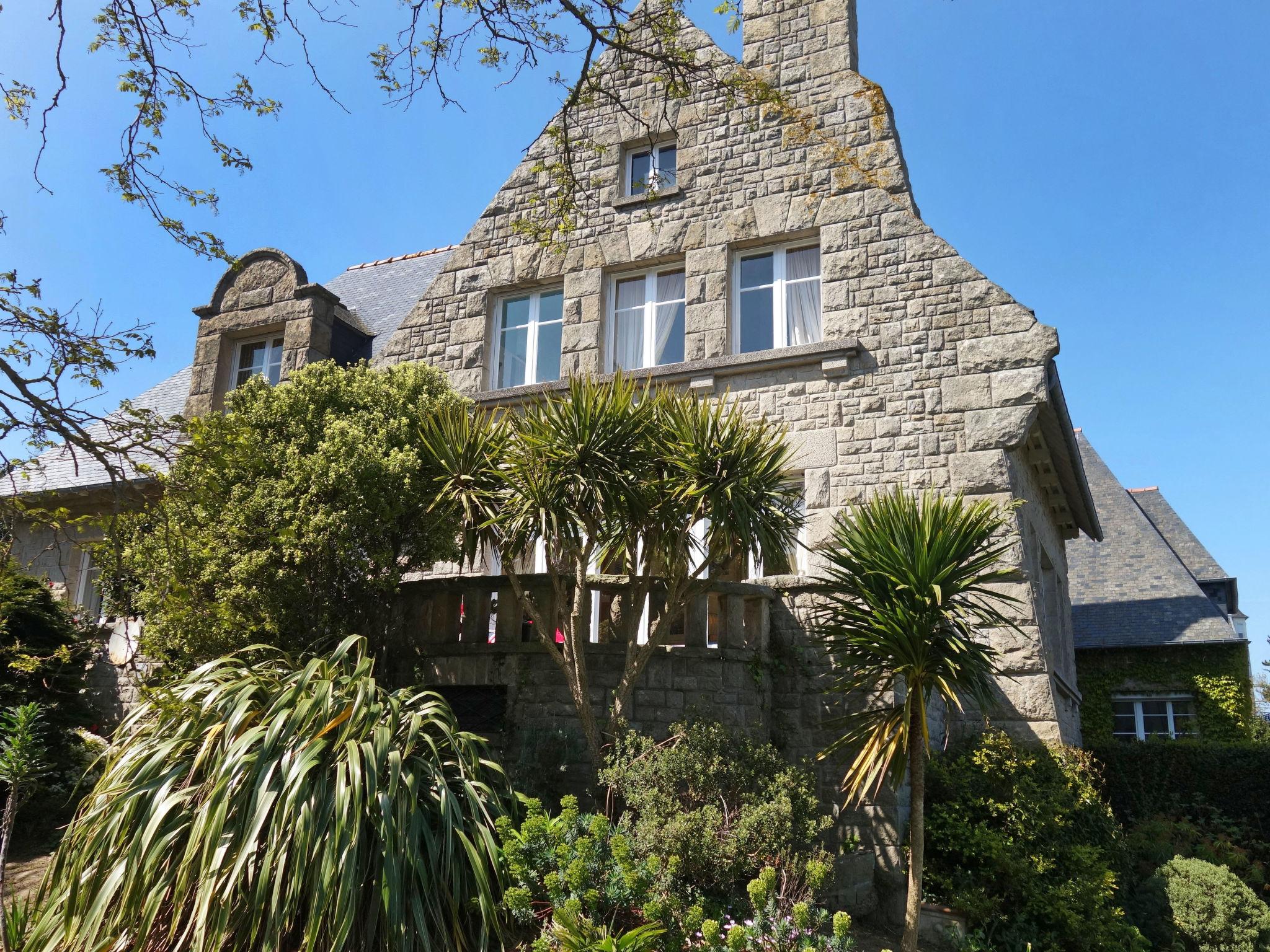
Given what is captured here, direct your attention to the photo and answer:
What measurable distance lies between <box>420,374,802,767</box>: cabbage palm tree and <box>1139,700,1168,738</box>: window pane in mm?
11640

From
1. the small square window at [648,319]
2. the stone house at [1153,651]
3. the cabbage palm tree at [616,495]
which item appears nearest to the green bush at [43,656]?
the cabbage palm tree at [616,495]

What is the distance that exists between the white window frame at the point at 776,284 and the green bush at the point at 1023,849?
501 cm

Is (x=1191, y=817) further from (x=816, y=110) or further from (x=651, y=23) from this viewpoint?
(x=651, y=23)

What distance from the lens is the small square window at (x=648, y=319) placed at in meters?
12.5

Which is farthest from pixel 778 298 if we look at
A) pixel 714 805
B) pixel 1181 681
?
pixel 1181 681

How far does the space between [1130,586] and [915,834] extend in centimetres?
1325

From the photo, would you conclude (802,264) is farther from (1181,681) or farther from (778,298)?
(1181,681)

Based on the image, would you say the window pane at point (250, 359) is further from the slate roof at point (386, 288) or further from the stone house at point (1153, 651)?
the stone house at point (1153, 651)

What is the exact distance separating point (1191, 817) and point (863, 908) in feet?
24.7

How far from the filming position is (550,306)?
1328 cm

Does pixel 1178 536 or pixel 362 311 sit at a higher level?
pixel 362 311

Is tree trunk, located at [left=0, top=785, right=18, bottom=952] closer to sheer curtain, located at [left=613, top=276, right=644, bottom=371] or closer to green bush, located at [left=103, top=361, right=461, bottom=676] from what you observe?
green bush, located at [left=103, top=361, right=461, bottom=676]

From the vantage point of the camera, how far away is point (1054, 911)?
8.27m

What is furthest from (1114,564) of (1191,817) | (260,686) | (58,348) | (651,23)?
(58,348)
